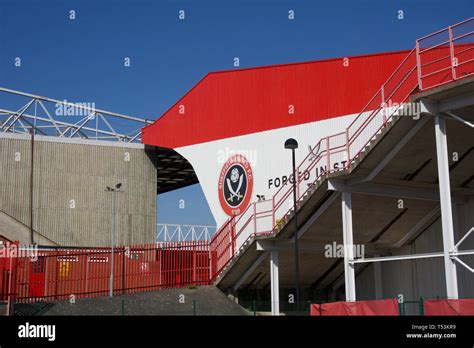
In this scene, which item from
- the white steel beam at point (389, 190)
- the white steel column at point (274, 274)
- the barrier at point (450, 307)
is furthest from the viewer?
the white steel column at point (274, 274)

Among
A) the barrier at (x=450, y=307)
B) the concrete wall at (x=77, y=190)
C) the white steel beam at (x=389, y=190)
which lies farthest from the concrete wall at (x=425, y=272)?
the concrete wall at (x=77, y=190)

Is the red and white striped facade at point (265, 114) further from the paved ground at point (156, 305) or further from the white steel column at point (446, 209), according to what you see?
the white steel column at point (446, 209)

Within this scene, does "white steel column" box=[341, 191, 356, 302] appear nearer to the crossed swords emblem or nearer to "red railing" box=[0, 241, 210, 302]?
"red railing" box=[0, 241, 210, 302]

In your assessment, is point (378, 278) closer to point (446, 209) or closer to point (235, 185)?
point (235, 185)

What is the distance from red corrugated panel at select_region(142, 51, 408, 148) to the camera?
1262 inches

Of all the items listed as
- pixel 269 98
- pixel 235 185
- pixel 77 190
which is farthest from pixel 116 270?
pixel 77 190

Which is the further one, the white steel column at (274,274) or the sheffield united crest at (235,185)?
the sheffield united crest at (235,185)

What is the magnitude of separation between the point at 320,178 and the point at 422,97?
565 cm

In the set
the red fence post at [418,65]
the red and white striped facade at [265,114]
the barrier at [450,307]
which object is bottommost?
the barrier at [450,307]

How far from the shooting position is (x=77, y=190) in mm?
44750

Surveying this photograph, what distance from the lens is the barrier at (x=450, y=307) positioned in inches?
704

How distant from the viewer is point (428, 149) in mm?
24984
